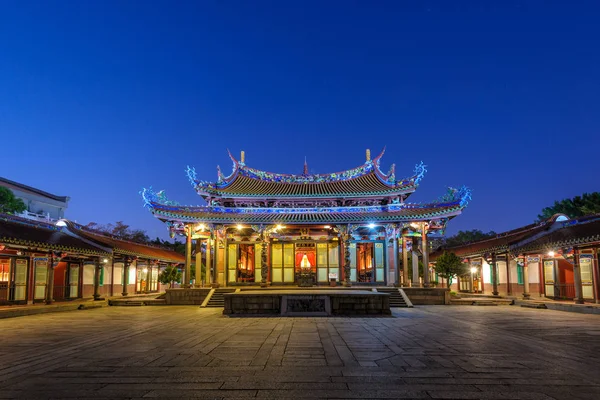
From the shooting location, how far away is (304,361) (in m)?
7.77

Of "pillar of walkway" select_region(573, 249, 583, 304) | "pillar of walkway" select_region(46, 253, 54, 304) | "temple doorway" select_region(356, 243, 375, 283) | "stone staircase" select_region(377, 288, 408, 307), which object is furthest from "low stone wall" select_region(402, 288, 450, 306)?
"pillar of walkway" select_region(46, 253, 54, 304)

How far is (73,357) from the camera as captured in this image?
328 inches

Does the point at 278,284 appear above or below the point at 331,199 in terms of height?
below

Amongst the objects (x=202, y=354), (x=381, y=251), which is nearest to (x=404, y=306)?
(x=381, y=251)

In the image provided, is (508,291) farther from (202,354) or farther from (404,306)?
(202,354)

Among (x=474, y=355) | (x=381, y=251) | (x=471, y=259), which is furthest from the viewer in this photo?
(x=471, y=259)

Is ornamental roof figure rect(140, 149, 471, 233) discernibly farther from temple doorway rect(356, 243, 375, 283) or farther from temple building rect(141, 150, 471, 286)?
temple doorway rect(356, 243, 375, 283)

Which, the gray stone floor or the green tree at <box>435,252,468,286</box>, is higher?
the green tree at <box>435,252,468,286</box>

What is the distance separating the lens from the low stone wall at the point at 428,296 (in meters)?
23.7

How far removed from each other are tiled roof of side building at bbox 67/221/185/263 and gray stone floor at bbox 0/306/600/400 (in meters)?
15.4

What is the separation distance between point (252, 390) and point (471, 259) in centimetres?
3249

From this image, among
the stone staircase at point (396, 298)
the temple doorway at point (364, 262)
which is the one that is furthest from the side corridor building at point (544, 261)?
the temple doorway at point (364, 262)

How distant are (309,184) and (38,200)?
42.5 m

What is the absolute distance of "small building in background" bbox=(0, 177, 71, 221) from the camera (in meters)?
51.9
